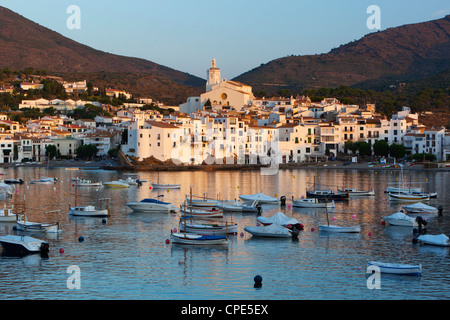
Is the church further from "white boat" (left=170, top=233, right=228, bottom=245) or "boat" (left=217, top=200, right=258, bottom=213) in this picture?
"white boat" (left=170, top=233, right=228, bottom=245)

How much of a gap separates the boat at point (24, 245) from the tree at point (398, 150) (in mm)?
58748

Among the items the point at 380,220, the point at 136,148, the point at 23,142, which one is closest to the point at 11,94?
the point at 23,142

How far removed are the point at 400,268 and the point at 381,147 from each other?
192 ft

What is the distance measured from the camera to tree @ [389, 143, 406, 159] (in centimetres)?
7550

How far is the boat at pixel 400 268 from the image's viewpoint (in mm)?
20438

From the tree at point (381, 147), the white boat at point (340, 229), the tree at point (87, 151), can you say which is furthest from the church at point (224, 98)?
the white boat at point (340, 229)

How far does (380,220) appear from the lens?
3262 centimetres

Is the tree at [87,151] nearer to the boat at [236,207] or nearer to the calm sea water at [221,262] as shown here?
the calm sea water at [221,262]

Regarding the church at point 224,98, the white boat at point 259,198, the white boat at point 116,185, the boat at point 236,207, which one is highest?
the church at point 224,98

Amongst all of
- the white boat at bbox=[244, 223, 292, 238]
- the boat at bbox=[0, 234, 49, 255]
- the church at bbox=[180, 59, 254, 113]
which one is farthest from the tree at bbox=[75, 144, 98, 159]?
the boat at bbox=[0, 234, 49, 255]

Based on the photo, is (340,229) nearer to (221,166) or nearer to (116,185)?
(116,185)

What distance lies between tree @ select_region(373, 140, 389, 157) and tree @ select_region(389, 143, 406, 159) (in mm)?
966

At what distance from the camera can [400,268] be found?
2053 centimetres
